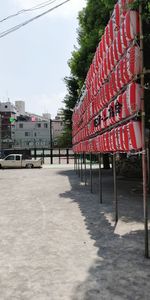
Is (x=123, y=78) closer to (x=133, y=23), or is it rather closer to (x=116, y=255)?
(x=133, y=23)

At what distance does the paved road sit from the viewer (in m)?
5.11

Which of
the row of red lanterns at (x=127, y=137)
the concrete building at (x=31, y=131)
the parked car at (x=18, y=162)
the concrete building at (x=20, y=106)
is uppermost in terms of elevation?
the concrete building at (x=20, y=106)

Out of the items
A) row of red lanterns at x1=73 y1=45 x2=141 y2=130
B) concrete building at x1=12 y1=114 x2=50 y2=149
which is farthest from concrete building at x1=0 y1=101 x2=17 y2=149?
row of red lanterns at x1=73 y1=45 x2=141 y2=130

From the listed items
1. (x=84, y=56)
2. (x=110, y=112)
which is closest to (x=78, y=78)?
(x=84, y=56)

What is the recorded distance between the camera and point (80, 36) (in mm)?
30547

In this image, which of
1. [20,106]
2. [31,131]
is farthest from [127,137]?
[20,106]

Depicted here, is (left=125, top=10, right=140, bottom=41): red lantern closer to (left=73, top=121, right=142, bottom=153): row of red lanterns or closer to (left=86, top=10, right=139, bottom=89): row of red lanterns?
(left=86, top=10, right=139, bottom=89): row of red lanterns

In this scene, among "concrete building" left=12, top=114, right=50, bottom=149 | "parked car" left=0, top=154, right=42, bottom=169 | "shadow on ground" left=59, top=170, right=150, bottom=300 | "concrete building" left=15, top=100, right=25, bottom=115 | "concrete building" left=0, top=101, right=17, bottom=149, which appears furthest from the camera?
"concrete building" left=15, top=100, right=25, bottom=115

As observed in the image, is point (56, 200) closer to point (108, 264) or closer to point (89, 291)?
point (108, 264)

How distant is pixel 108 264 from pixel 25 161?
102 ft

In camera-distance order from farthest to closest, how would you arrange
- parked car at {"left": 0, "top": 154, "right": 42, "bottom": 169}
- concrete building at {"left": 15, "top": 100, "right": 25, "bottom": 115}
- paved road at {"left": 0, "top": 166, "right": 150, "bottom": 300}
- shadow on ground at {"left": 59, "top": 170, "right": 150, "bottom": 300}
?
1. concrete building at {"left": 15, "top": 100, "right": 25, "bottom": 115}
2. parked car at {"left": 0, "top": 154, "right": 42, "bottom": 169}
3. paved road at {"left": 0, "top": 166, "right": 150, "bottom": 300}
4. shadow on ground at {"left": 59, "top": 170, "right": 150, "bottom": 300}

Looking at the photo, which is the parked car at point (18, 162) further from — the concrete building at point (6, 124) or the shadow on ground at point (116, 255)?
the concrete building at point (6, 124)

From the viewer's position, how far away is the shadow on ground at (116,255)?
501 cm

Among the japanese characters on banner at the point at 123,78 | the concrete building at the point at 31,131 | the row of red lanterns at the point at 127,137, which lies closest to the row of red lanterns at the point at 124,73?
the japanese characters on banner at the point at 123,78
